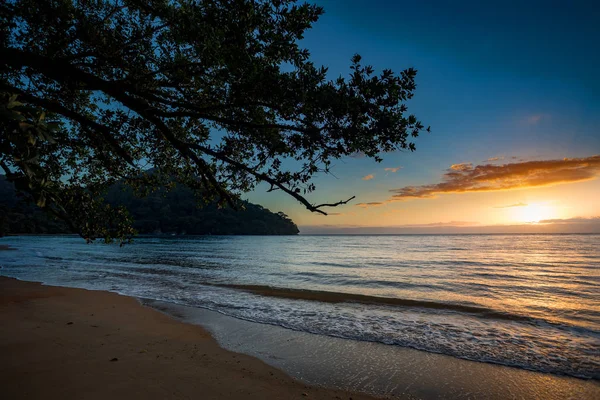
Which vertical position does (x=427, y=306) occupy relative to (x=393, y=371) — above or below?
below

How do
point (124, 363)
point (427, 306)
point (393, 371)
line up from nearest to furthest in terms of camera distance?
point (124, 363) < point (393, 371) < point (427, 306)

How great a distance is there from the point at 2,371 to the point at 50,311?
23.9 ft

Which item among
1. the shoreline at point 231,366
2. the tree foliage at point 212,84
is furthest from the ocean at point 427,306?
the tree foliage at point 212,84

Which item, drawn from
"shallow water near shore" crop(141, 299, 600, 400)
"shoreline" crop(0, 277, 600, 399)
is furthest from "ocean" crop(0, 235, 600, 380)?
"shoreline" crop(0, 277, 600, 399)

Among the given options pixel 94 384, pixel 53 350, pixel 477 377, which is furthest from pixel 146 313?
pixel 477 377

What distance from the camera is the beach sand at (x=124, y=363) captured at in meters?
5.56

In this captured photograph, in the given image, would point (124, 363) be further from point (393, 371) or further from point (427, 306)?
point (427, 306)

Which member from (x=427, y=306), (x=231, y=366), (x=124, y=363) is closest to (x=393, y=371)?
(x=231, y=366)

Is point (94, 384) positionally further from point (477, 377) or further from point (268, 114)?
point (477, 377)

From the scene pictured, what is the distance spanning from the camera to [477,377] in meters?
7.07

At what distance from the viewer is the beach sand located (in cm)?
556

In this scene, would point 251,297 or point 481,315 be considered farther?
point 251,297

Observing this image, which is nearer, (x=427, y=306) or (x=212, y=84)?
(x=212, y=84)

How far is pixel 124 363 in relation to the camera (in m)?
6.78
